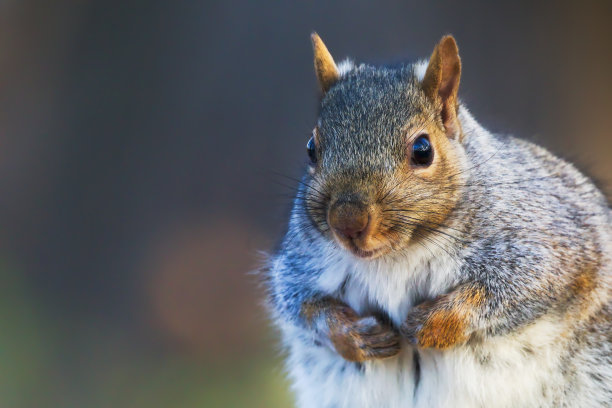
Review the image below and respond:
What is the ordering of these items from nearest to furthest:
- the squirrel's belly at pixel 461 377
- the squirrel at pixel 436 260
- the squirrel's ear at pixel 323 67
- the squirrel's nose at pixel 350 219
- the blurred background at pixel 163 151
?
the squirrel's nose at pixel 350 219 → the squirrel at pixel 436 260 → the squirrel's belly at pixel 461 377 → the squirrel's ear at pixel 323 67 → the blurred background at pixel 163 151

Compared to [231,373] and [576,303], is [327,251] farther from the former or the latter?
[231,373]

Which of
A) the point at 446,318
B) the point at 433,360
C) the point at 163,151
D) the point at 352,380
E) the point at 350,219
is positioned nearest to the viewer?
the point at 350,219

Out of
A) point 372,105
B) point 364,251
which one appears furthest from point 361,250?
point 372,105

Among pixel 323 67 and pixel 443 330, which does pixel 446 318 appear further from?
pixel 323 67

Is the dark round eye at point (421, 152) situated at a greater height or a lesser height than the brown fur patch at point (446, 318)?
greater

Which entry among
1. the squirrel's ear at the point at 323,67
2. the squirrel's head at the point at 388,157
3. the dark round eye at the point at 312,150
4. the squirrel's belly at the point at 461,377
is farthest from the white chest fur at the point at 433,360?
the squirrel's ear at the point at 323,67

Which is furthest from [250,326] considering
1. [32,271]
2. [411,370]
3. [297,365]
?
[411,370]

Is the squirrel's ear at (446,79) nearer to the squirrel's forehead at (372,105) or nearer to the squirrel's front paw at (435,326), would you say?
the squirrel's forehead at (372,105)
